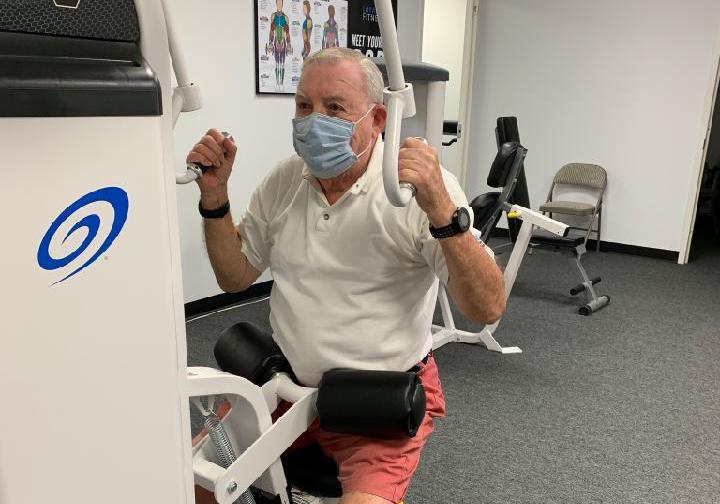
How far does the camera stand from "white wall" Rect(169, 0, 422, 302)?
3289 millimetres

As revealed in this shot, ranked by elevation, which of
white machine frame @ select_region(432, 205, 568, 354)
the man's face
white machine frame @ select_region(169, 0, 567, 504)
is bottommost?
white machine frame @ select_region(432, 205, 568, 354)

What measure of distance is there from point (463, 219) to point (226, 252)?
59 cm

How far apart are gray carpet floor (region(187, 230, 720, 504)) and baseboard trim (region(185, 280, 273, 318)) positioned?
9cm

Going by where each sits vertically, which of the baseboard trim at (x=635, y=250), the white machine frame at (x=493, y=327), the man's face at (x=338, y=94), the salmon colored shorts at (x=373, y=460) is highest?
the man's face at (x=338, y=94)

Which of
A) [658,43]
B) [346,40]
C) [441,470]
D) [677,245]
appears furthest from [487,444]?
[658,43]

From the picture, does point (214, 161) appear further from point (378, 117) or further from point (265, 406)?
point (265, 406)

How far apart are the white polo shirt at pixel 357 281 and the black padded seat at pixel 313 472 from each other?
161 millimetres

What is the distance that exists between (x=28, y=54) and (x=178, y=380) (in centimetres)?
36

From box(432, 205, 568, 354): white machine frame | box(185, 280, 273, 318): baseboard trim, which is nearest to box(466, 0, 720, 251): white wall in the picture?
box(432, 205, 568, 354): white machine frame

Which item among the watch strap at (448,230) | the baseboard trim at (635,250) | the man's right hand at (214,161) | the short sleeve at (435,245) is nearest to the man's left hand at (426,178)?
the watch strap at (448,230)

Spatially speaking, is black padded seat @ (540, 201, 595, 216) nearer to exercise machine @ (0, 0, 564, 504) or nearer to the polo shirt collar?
the polo shirt collar

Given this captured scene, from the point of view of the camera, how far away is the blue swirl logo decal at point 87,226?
546 millimetres

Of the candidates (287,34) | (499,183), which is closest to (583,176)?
(499,183)

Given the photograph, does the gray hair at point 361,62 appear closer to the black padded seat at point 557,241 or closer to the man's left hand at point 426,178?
the man's left hand at point 426,178
